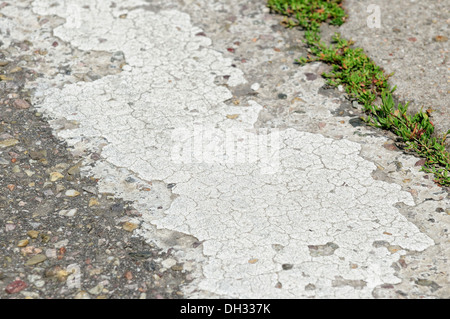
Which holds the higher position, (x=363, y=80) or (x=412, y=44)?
(x=412, y=44)

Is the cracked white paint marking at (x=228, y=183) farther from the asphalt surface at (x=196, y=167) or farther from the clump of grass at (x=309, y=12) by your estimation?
the clump of grass at (x=309, y=12)

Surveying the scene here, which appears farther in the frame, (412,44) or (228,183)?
(412,44)

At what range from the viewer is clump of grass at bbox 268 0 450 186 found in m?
3.98

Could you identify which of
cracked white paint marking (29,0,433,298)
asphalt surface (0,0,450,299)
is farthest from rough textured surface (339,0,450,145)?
cracked white paint marking (29,0,433,298)

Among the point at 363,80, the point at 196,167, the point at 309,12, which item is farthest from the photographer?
the point at 309,12

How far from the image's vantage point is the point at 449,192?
3.69 metres

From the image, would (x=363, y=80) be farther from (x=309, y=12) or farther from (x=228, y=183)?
(x=228, y=183)

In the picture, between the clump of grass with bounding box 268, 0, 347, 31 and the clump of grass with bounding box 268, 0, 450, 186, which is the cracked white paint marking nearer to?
the clump of grass with bounding box 268, 0, 450, 186

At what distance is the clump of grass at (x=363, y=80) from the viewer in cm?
398

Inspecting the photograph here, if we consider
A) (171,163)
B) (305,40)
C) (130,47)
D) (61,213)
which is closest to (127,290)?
(61,213)

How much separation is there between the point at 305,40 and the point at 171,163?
1.73 meters

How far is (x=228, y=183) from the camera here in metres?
3.79

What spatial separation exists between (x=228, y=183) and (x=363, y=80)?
141 centimetres

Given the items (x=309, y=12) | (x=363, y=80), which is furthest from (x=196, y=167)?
(x=309, y=12)
